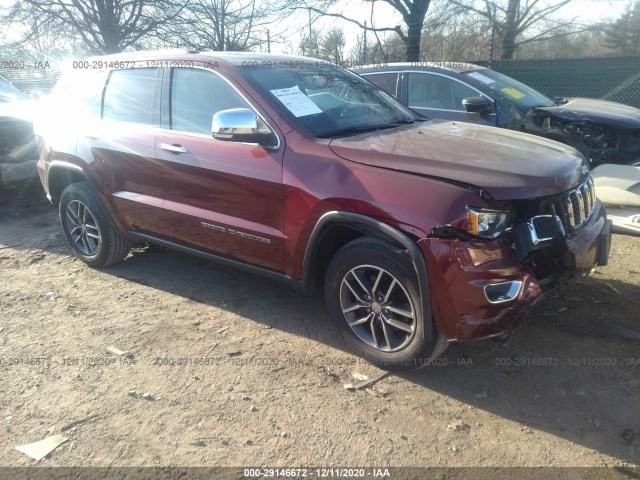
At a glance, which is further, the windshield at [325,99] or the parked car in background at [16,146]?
the parked car in background at [16,146]

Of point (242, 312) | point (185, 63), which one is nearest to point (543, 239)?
point (242, 312)

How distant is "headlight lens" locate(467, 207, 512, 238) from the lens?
8.70 feet

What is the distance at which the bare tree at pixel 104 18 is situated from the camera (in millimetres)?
12414

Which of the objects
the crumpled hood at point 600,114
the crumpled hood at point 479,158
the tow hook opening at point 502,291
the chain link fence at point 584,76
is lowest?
the tow hook opening at point 502,291

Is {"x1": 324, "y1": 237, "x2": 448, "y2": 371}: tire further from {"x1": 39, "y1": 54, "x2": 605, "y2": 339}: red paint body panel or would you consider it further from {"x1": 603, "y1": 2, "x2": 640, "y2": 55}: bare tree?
{"x1": 603, "y1": 2, "x2": 640, "y2": 55}: bare tree

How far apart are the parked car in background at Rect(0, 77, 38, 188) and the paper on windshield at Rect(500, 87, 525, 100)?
6.15 metres

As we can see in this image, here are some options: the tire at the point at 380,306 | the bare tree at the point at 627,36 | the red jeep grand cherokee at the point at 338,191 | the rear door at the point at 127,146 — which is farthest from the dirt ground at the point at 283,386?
the bare tree at the point at 627,36

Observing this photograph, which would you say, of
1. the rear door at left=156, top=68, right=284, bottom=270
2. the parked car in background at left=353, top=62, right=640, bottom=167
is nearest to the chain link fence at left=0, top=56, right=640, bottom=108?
the parked car in background at left=353, top=62, right=640, bottom=167

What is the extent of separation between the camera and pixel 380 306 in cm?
309

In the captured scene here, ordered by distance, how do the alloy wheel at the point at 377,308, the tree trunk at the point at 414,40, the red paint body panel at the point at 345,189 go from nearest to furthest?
the red paint body panel at the point at 345,189 < the alloy wheel at the point at 377,308 < the tree trunk at the point at 414,40

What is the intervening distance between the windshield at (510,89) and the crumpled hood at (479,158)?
137 inches

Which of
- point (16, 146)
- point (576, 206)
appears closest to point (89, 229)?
point (16, 146)

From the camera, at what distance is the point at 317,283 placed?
3.44m

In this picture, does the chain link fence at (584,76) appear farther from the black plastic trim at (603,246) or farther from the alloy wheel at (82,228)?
the alloy wheel at (82,228)
